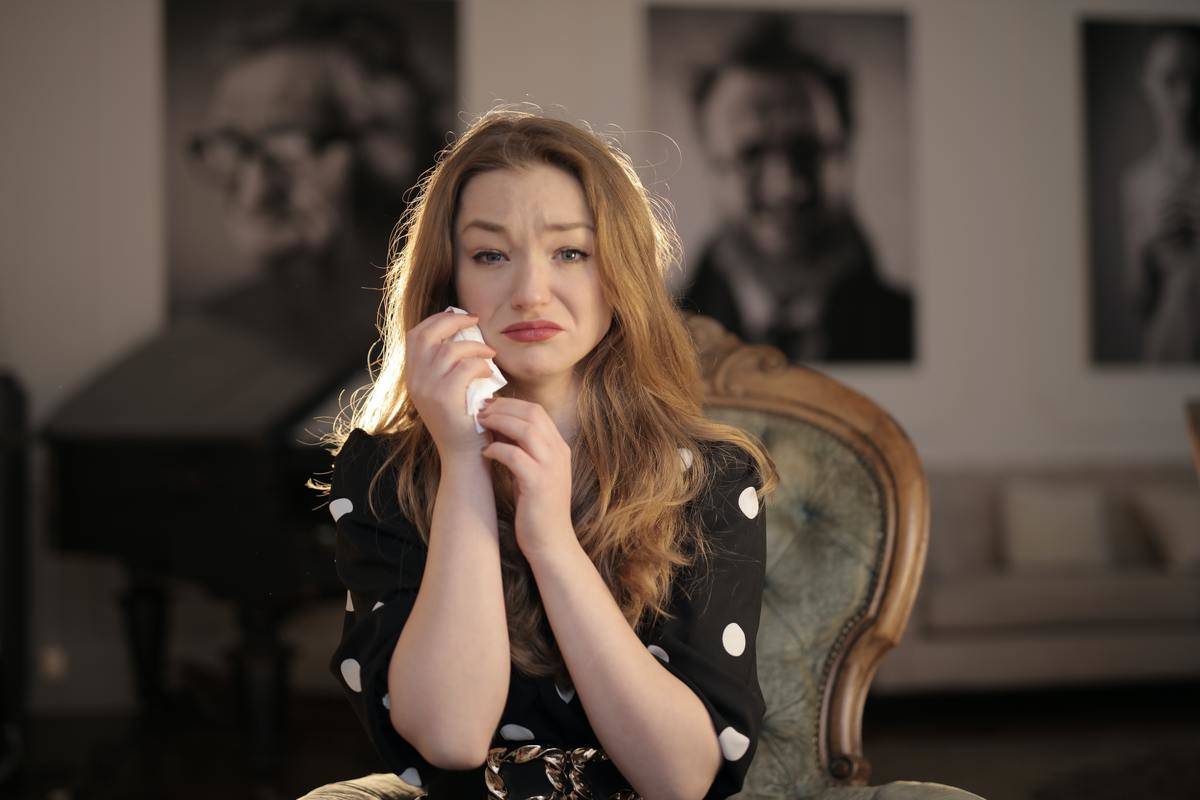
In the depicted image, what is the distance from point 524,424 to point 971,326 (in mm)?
4752

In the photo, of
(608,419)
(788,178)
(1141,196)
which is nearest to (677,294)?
(788,178)

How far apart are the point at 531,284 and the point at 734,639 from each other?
1.42 ft

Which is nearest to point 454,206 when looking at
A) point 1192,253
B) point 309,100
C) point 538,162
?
point 538,162

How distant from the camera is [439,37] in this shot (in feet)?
16.7

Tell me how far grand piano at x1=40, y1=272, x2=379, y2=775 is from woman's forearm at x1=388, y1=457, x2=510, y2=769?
2.07 meters

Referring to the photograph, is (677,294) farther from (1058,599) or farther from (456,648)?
(456,648)

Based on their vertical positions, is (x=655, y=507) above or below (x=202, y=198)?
below

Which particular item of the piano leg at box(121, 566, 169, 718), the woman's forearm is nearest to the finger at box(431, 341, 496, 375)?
the woman's forearm

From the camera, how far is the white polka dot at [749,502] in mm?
1374

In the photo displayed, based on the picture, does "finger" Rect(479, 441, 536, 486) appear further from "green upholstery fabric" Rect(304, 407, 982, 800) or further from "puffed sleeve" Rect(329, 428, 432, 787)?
"green upholstery fabric" Rect(304, 407, 982, 800)

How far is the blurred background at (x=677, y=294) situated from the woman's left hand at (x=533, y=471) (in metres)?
2.25

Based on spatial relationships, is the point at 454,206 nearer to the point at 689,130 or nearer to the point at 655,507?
the point at 655,507

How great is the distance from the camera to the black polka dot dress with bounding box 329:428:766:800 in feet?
4.02

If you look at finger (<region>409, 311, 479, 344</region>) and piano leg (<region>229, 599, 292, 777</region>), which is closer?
finger (<region>409, 311, 479, 344</region>)
